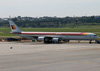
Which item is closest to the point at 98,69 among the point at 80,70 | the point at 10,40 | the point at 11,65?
the point at 80,70

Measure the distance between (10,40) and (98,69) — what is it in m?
57.6

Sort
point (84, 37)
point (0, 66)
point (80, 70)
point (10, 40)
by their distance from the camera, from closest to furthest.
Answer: point (80, 70) < point (0, 66) < point (84, 37) < point (10, 40)

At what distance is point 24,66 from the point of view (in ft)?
98.6

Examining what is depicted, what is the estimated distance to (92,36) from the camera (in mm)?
70062

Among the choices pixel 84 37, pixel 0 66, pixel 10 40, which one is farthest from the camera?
pixel 10 40

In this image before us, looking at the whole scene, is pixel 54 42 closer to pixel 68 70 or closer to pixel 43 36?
pixel 43 36

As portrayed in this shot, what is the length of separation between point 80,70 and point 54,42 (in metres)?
46.0

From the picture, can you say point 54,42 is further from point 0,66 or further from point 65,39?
point 0,66

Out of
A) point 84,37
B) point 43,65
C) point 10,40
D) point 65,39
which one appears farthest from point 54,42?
point 43,65

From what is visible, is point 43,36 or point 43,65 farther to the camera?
point 43,36

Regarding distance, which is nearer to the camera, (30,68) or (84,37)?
(30,68)

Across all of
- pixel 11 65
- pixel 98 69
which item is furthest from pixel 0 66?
pixel 98 69

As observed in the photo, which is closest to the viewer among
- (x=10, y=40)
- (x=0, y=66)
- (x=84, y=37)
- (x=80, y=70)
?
(x=80, y=70)

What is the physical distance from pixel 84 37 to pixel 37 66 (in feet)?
137
